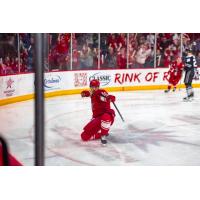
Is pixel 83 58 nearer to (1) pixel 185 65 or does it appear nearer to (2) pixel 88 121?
(2) pixel 88 121

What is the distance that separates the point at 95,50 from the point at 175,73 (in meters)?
0.70

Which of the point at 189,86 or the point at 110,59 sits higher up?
the point at 110,59

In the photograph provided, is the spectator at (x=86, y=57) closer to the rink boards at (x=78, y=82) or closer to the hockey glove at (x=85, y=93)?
the rink boards at (x=78, y=82)

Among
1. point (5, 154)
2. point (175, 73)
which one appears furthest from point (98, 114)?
point (5, 154)

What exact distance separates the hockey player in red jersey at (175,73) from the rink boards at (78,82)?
0.12 ft

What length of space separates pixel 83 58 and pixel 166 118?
0.86 m

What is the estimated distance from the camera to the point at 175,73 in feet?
12.8

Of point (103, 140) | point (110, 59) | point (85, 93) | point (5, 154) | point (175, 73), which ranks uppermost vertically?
point (110, 59)

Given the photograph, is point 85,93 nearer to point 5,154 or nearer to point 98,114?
point 98,114

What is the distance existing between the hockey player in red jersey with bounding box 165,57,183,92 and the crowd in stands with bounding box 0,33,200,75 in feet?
0.18
